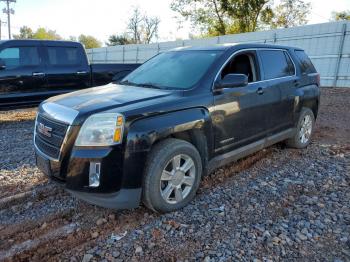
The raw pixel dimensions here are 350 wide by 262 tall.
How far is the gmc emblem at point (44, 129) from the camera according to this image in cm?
320

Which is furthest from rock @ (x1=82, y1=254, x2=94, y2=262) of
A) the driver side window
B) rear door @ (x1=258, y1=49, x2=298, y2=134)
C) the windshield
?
rear door @ (x1=258, y1=49, x2=298, y2=134)

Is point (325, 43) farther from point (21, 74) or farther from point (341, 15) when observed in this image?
point (341, 15)

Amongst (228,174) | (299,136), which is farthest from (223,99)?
(299,136)

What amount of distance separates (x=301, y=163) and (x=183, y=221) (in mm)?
2554

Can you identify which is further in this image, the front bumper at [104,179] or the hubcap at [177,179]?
the hubcap at [177,179]

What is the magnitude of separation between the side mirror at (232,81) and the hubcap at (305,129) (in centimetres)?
233

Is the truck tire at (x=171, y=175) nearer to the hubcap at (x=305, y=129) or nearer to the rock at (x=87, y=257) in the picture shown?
the rock at (x=87, y=257)

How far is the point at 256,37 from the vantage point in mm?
15984

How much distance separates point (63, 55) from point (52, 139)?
5.58 m

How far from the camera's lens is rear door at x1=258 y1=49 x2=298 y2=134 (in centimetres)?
451

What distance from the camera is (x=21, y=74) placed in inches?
287

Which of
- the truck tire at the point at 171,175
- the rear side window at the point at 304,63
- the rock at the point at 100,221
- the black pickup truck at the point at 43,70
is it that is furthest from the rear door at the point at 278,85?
the black pickup truck at the point at 43,70

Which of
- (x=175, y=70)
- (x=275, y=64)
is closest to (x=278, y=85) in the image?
(x=275, y=64)

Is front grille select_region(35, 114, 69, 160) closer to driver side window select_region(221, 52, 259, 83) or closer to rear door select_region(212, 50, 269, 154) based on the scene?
rear door select_region(212, 50, 269, 154)
